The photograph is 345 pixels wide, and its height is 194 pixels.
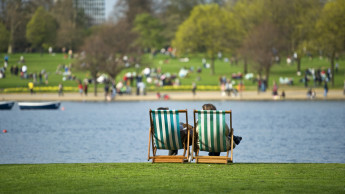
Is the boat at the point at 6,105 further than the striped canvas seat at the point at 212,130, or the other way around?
the boat at the point at 6,105

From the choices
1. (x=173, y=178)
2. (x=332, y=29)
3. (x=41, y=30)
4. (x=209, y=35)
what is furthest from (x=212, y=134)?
(x=41, y=30)

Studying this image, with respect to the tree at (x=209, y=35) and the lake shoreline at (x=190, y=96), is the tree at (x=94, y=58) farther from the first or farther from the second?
the tree at (x=209, y=35)

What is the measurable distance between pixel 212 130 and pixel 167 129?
899 mm

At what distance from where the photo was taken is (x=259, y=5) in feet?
245

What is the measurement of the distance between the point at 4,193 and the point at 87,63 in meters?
54.0

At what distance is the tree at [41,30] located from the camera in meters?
92.1

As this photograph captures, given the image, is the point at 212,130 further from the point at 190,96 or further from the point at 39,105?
the point at 190,96

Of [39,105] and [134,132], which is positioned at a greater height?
[39,105]

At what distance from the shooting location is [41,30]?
94688mm

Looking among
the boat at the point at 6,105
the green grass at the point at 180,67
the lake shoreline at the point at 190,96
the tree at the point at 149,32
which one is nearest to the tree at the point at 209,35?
the green grass at the point at 180,67

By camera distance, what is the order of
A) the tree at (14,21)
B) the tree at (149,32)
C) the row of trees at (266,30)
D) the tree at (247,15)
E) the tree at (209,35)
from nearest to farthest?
the row of trees at (266,30), the tree at (247,15), the tree at (209,35), the tree at (14,21), the tree at (149,32)

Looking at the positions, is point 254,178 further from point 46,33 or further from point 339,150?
point 46,33

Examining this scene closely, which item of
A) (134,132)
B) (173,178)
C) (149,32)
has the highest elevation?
(149,32)

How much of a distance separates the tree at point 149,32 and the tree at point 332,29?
122 ft
